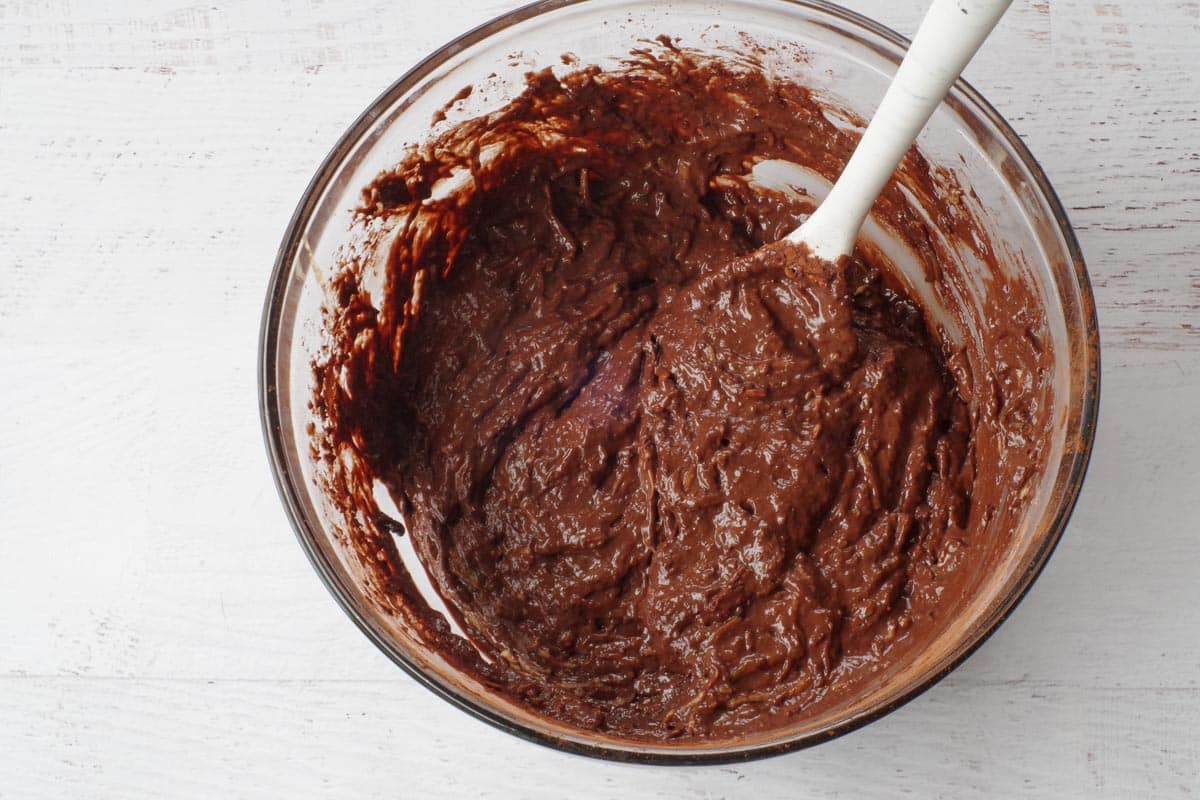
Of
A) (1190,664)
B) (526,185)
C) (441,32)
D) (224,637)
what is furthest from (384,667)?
(1190,664)

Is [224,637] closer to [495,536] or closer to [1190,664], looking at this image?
[495,536]

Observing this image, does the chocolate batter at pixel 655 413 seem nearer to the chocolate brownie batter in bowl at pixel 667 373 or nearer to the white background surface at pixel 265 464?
the chocolate brownie batter in bowl at pixel 667 373

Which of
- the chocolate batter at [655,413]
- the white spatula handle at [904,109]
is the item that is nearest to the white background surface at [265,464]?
the chocolate batter at [655,413]

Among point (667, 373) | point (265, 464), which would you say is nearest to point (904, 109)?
point (667, 373)

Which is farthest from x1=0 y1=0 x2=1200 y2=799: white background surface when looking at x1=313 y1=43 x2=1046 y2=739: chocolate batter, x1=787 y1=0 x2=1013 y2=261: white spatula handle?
x1=787 y1=0 x2=1013 y2=261: white spatula handle

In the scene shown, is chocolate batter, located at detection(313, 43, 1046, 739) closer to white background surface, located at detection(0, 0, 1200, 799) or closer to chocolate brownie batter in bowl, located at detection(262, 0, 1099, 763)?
chocolate brownie batter in bowl, located at detection(262, 0, 1099, 763)

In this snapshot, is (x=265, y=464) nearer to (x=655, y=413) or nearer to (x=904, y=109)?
(x=655, y=413)
